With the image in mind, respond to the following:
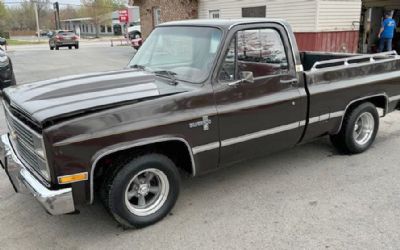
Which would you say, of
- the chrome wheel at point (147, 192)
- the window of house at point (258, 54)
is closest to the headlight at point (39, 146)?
the chrome wheel at point (147, 192)

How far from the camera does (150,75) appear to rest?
13.4 feet

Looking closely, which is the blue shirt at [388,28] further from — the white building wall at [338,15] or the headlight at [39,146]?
the headlight at [39,146]

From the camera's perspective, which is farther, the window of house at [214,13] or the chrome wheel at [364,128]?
the window of house at [214,13]

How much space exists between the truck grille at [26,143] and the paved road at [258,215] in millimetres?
687

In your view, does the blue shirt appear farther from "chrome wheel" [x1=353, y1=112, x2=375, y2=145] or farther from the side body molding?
the side body molding

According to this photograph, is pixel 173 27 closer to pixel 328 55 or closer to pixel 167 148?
pixel 167 148

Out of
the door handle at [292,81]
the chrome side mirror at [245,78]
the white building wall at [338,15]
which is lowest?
the door handle at [292,81]

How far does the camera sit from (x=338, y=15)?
13.4 metres

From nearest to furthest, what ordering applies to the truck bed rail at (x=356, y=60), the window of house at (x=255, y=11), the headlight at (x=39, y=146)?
the headlight at (x=39, y=146), the truck bed rail at (x=356, y=60), the window of house at (x=255, y=11)

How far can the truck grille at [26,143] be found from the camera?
318cm

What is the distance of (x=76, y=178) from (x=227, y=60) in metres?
1.83

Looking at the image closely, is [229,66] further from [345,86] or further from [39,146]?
[39,146]

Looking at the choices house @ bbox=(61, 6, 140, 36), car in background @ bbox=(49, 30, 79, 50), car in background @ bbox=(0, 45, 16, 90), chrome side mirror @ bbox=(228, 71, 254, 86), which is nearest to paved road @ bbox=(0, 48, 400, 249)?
chrome side mirror @ bbox=(228, 71, 254, 86)

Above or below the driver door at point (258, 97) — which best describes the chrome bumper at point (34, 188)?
below
